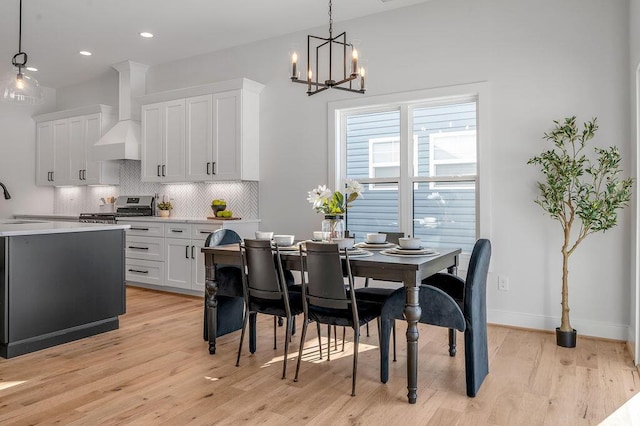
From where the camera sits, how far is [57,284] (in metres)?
3.58

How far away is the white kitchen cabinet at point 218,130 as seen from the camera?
5273 millimetres

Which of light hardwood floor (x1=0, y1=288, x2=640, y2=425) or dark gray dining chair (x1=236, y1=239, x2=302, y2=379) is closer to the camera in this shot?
light hardwood floor (x1=0, y1=288, x2=640, y2=425)

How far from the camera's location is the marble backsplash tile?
18.6 ft

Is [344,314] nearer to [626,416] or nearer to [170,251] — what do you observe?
[626,416]

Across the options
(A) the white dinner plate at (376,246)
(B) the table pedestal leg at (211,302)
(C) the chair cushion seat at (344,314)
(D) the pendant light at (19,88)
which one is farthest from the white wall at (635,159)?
(D) the pendant light at (19,88)

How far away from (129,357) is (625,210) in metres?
3.86

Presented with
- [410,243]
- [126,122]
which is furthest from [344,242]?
[126,122]

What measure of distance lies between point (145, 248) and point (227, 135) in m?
1.77

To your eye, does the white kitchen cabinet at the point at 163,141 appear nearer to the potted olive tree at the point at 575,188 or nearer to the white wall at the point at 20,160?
the white wall at the point at 20,160

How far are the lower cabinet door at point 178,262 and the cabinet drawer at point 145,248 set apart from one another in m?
0.12

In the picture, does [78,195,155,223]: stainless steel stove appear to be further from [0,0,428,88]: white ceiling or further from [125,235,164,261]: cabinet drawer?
[0,0,428,88]: white ceiling

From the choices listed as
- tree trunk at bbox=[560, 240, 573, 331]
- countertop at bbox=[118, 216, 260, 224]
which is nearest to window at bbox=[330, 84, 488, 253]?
tree trunk at bbox=[560, 240, 573, 331]

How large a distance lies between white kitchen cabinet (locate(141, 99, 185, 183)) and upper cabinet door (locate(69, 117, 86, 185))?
139 cm

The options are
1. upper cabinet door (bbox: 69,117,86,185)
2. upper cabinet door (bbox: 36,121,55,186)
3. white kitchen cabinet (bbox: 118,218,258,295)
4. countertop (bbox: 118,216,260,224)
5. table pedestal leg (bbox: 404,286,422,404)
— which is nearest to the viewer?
table pedestal leg (bbox: 404,286,422,404)
